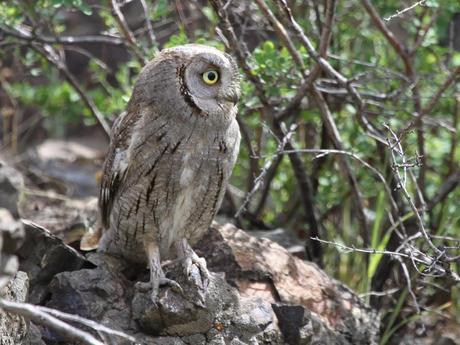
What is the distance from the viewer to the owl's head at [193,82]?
3.41 meters

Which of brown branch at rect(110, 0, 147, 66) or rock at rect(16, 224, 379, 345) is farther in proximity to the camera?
brown branch at rect(110, 0, 147, 66)

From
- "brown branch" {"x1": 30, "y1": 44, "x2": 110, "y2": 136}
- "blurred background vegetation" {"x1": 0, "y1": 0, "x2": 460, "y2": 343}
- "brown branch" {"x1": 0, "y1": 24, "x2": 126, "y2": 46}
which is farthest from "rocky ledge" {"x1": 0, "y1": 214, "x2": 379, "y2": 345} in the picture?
"brown branch" {"x1": 0, "y1": 24, "x2": 126, "y2": 46}

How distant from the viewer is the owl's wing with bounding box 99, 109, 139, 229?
3.60 metres

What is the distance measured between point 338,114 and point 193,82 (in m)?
1.82

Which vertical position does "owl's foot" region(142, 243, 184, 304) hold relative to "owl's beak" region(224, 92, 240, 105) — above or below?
below

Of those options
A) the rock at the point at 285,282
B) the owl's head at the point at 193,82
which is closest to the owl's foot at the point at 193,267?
the rock at the point at 285,282

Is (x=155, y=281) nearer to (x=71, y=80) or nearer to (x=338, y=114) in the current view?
(x=71, y=80)

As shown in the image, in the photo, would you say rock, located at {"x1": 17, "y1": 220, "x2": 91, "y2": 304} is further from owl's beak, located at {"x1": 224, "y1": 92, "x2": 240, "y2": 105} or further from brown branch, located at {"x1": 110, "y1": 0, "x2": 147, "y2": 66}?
brown branch, located at {"x1": 110, "y1": 0, "x2": 147, "y2": 66}

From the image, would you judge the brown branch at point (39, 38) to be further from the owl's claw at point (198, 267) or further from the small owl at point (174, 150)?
the owl's claw at point (198, 267)

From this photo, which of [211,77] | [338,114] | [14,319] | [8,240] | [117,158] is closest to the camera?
[8,240]

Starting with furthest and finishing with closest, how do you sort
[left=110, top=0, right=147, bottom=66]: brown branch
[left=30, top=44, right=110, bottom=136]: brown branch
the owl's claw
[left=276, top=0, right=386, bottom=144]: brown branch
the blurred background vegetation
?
[left=30, top=44, right=110, bottom=136]: brown branch
[left=110, top=0, right=147, bottom=66]: brown branch
the blurred background vegetation
[left=276, top=0, right=386, bottom=144]: brown branch
the owl's claw

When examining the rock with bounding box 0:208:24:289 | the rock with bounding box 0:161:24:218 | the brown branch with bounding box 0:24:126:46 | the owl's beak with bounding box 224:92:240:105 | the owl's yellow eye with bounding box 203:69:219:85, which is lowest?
the rock with bounding box 0:208:24:289

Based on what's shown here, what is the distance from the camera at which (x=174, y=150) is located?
3.47m

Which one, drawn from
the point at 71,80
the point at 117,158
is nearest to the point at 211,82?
→ the point at 117,158
